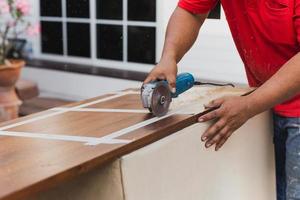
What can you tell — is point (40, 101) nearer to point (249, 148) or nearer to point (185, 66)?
point (185, 66)

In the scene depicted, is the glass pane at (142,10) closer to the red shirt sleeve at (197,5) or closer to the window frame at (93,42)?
the window frame at (93,42)

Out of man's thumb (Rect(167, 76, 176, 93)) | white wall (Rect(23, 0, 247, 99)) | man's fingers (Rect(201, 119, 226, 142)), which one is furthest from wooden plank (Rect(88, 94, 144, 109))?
white wall (Rect(23, 0, 247, 99))

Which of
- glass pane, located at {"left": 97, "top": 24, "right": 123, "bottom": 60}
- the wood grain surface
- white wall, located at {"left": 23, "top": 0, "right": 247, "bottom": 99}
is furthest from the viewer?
glass pane, located at {"left": 97, "top": 24, "right": 123, "bottom": 60}

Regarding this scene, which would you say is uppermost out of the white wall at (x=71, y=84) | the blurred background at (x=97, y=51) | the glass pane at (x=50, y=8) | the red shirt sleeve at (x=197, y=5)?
the red shirt sleeve at (x=197, y=5)

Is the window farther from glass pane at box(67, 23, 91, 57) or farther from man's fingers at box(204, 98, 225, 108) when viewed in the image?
man's fingers at box(204, 98, 225, 108)

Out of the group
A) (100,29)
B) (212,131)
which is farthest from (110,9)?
(212,131)

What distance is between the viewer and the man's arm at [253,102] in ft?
3.95

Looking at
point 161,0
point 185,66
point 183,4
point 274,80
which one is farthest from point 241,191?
point 161,0

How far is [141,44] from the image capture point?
339cm

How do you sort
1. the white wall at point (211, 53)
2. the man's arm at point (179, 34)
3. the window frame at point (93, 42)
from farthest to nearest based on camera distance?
the window frame at point (93, 42) → the white wall at point (211, 53) → the man's arm at point (179, 34)

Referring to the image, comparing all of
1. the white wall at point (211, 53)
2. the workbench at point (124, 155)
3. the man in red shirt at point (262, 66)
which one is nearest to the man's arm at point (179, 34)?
the man in red shirt at point (262, 66)

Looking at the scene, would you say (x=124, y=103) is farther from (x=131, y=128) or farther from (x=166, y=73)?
(x=131, y=128)

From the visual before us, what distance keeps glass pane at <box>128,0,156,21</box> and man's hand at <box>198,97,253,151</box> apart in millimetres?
2074

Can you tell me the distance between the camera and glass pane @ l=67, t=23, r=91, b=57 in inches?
146
